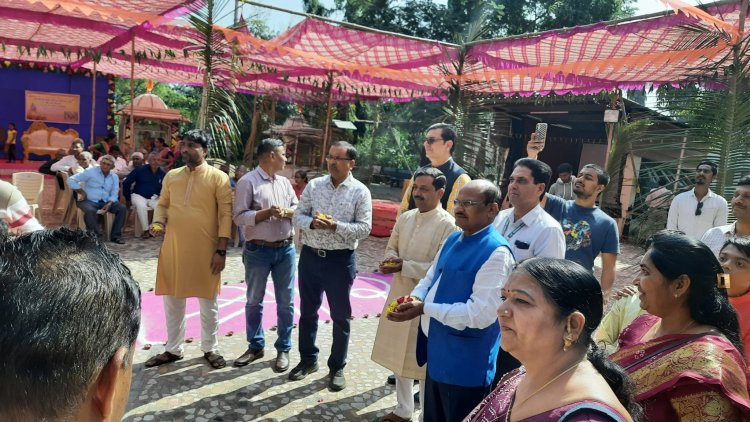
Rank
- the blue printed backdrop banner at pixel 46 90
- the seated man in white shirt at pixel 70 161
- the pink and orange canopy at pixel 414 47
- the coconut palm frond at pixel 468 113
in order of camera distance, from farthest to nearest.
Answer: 1. the blue printed backdrop banner at pixel 46 90
2. the seated man in white shirt at pixel 70 161
3. the coconut palm frond at pixel 468 113
4. the pink and orange canopy at pixel 414 47

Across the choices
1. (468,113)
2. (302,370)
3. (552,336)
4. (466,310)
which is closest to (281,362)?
(302,370)

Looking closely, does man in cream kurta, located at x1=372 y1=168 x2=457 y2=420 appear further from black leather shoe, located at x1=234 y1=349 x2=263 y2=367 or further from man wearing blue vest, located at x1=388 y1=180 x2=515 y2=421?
black leather shoe, located at x1=234 y1=349 x2=263 y2=367

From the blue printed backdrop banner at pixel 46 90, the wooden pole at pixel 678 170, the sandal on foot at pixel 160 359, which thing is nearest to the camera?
the sandal on foot at pixel 160 359

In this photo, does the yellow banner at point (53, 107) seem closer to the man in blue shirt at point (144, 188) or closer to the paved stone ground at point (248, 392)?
the man in blue shirt at point (144, 188)

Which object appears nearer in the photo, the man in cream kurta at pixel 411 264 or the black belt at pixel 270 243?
the man in cream kurta at pixel 411 264

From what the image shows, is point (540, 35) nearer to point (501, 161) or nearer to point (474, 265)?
point (474, 265)

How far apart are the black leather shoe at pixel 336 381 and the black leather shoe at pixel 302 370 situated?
7.0 inches

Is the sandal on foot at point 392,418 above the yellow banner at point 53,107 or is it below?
below

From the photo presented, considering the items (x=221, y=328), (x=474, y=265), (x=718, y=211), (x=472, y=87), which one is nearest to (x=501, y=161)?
(x=472, y=87)

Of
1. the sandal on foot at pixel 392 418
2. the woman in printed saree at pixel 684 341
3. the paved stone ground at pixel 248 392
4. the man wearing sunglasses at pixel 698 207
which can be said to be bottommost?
the paved stone ground at pixel 248 392

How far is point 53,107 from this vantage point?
1609 cm

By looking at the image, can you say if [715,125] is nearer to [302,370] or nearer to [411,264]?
[411,264]

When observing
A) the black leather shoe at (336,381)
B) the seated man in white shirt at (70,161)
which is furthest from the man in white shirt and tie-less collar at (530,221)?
the seated man in white shirt at (70,161)

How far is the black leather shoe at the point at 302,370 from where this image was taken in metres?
3.64
